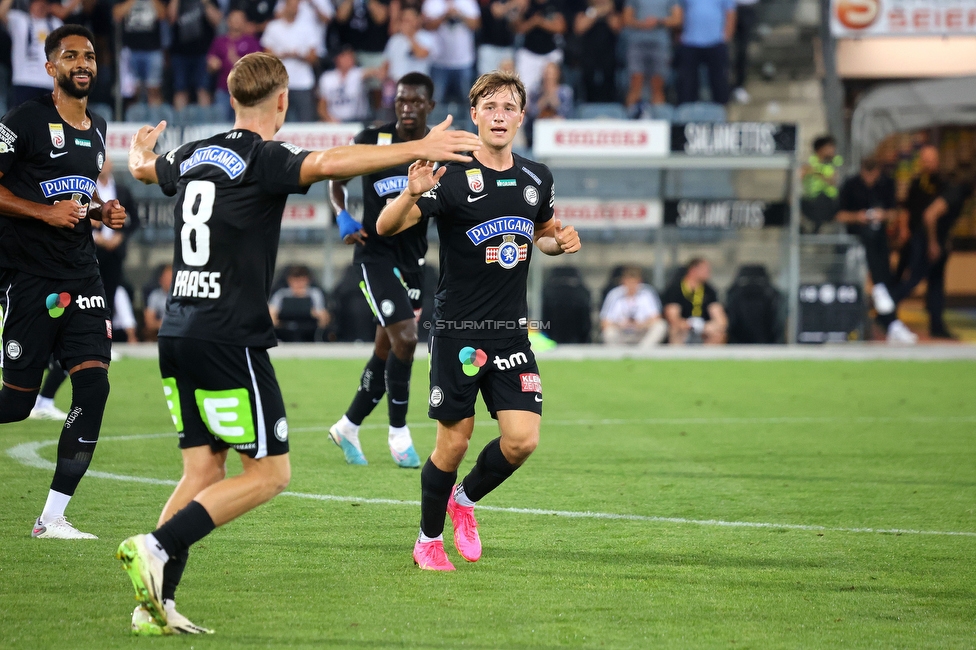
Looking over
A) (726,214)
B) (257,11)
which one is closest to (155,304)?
(257,11)

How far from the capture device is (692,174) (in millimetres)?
18438

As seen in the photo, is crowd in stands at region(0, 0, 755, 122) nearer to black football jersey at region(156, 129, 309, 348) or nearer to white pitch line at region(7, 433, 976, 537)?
white pitch line at region(7, 433, 976, 537)

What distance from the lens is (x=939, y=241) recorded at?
63.6ft

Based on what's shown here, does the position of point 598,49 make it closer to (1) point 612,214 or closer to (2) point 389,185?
(1) point 612,214

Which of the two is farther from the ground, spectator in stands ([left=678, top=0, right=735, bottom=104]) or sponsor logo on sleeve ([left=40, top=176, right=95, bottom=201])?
spectator in stands ([left=678, top=0, right=735, bottom=104])

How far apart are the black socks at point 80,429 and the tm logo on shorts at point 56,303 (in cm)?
33

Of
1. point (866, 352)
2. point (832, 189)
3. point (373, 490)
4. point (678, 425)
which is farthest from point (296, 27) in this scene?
point (373, 490)

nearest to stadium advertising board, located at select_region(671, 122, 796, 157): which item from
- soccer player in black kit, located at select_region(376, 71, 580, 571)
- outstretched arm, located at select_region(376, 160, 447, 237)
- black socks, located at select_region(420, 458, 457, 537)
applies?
soccer player in black kit, located at select_region(376, 71, 580, 571)

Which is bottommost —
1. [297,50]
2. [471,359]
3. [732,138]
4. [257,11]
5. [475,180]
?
[471,359]

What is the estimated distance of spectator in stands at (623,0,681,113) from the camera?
20.3m

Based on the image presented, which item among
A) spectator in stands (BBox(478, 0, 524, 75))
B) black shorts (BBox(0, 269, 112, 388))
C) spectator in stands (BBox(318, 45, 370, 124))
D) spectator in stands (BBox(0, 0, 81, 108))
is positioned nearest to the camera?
black shorts (BBox(0, 269, 112, 388))

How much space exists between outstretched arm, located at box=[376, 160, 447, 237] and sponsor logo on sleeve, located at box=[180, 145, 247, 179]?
0.73m

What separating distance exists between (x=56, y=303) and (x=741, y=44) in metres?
18.5

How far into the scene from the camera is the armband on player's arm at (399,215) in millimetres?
5426
